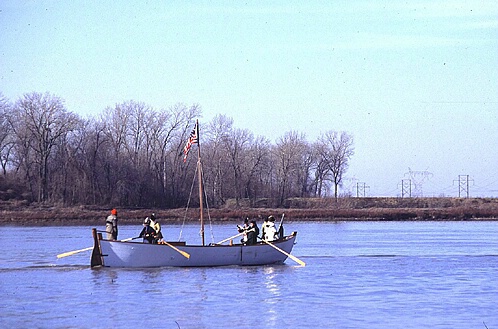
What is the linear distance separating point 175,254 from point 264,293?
712cm

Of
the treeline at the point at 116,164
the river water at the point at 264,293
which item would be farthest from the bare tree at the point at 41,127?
the river water at the point at 264,293

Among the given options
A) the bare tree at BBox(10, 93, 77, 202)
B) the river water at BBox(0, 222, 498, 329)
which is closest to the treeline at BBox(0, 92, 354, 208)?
the bare tree at BBox(10, 93, 77, 202)

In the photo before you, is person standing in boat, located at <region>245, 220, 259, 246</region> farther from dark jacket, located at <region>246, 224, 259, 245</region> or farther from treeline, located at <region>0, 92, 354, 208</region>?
treeline, located at <region>0, 92, 354, 208</region>

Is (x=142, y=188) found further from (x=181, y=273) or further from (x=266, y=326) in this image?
(x=266, y=326)

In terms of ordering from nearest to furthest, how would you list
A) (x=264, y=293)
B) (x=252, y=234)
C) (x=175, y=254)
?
(x=264, y=293)
(x=175, y=254)
(x=252, y=234)

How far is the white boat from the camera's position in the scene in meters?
30.5

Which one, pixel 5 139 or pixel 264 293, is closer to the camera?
pixel 264 293

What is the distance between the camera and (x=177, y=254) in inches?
1233

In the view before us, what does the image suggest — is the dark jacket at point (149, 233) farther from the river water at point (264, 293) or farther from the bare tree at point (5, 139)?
the bare tree at point (5, 139)

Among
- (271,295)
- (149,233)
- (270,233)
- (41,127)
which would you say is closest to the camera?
(271,295)

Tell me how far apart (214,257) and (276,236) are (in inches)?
124

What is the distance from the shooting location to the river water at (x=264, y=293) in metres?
20.0

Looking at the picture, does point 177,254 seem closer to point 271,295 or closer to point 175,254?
point 175,254

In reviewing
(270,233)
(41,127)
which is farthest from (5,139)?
(270,233)
